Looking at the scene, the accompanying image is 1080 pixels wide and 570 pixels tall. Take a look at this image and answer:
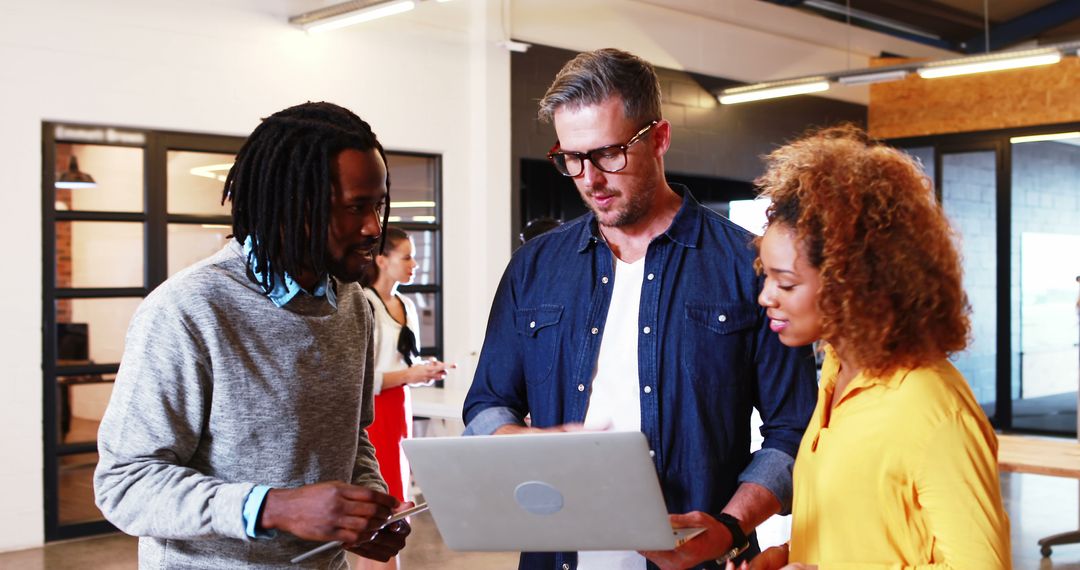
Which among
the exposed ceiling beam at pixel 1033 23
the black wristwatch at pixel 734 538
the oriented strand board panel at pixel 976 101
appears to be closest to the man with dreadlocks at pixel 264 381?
the black wristwatch at pixel 734 538

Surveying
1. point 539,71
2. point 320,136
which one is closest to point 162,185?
point 539,71

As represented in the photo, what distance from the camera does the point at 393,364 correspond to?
174 inches

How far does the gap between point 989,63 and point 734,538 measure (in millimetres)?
5928

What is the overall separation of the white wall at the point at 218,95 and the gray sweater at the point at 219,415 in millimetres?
4000

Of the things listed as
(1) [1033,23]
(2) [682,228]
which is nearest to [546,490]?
(2) [682,228]

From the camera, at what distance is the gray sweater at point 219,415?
1346 mm

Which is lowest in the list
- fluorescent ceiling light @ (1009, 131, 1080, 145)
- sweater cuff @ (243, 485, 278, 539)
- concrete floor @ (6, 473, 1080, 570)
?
concrete floor @ (6, 473, 1080, 570)

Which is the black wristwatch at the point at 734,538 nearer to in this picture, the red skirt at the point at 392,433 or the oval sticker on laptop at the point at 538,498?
the oval sticker on laptop at the point at 538,498

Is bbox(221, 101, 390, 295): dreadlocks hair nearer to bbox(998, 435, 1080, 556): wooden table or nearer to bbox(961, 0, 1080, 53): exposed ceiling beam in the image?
bbox(998, 435, 1080, 556): wooden table

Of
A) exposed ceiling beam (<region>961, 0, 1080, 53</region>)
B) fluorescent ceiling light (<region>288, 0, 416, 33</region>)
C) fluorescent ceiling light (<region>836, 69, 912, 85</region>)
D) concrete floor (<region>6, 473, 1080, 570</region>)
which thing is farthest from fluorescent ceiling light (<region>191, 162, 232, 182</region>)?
exposed ceiling beam (<region>961, 0, 1080, 53</region>)

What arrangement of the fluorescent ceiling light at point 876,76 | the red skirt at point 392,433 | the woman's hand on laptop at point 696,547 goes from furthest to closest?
the fluorescent ceiling light at point 876,76
the red skirt at point 392,433
the woman's hand on laptop at point 696,547

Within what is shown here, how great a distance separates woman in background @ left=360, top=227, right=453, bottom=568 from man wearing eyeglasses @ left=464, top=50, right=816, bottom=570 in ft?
7.67

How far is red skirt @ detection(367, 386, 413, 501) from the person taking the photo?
4117mm

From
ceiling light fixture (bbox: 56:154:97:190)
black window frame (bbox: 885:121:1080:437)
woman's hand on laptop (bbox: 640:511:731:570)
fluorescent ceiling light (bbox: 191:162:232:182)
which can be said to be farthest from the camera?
black window frame (bbox: 885:121:1080:437)
